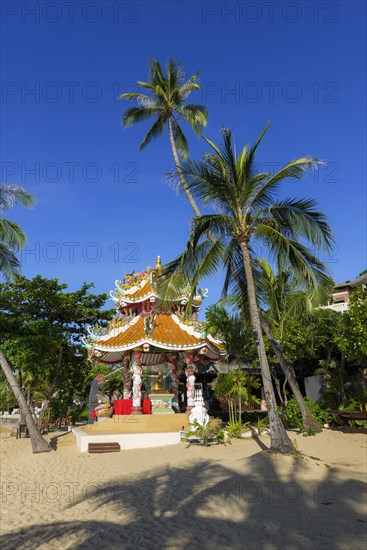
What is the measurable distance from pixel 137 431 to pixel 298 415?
7.23 m

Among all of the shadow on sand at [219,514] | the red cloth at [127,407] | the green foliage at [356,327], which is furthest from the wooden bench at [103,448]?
the green foliage at [356,327]

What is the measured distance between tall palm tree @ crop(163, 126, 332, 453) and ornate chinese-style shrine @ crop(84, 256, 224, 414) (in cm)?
583

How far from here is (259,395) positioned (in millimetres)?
32750

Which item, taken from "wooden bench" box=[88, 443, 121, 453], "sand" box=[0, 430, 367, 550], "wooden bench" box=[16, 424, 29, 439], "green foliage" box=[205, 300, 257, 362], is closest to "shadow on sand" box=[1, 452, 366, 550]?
"sand" box=[0, 430, 367, 550]

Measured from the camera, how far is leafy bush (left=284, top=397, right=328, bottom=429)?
17.5 metres

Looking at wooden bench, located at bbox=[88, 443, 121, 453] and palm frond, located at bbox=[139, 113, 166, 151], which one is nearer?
wooden bench, located at bbox=[88, 443, 121, 453]

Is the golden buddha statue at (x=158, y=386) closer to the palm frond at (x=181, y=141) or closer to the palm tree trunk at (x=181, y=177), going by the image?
the palm tree trunk at (x=181, y=177)

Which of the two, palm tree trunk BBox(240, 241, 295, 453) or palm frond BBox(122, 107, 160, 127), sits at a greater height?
palm frond BBox(122, 107, 160, 127)

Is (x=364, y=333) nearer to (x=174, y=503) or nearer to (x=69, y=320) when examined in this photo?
(x=174, y=503)

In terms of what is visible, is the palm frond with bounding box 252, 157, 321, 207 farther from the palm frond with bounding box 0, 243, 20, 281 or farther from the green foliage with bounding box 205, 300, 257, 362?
the palm frond with bounding box 0, 243, 20, 281

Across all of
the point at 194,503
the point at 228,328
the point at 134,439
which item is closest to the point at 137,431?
the point at 134,439

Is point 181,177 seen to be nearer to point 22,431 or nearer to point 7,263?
point 7,263

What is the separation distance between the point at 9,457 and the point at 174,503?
1194cm

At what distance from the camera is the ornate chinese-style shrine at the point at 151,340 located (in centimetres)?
1833
